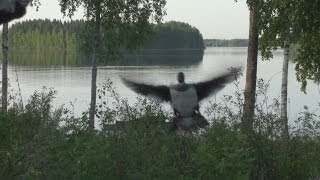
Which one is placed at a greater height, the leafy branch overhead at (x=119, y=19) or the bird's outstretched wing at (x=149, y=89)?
the leafy branch overhead at (x=119, y=19)

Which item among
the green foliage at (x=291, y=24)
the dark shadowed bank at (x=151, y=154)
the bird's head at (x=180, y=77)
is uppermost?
the green foliage at (x=291, y=24)

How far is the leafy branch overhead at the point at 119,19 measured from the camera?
21312 millimetres

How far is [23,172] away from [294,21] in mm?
11200

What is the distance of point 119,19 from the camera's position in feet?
71.7

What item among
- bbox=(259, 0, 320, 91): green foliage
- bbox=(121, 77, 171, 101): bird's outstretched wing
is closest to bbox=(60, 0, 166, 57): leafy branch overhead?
bbox=(259, 0, 320, 91): green foliage

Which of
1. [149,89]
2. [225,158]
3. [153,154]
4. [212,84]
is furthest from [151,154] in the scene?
[212,84]

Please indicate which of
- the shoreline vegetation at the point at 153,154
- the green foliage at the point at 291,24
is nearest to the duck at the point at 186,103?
the shoreline vegetation at the point at 153,154

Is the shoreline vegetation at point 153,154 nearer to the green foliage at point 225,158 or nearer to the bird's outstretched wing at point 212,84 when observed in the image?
the green foliage at point 225,158

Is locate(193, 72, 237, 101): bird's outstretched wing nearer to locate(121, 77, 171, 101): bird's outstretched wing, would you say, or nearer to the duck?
the duck

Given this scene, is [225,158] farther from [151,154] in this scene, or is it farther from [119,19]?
[119,19]

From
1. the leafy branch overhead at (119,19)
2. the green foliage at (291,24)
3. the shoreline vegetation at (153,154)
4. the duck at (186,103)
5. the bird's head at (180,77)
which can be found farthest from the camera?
the leafy branch overhead at (119,19)

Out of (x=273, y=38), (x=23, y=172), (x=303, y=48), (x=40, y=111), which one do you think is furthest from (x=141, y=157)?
(x=303, y=48)

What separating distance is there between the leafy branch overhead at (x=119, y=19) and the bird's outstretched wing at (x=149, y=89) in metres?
10.4

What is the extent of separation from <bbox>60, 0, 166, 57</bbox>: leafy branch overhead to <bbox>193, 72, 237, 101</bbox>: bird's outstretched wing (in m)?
10.9
